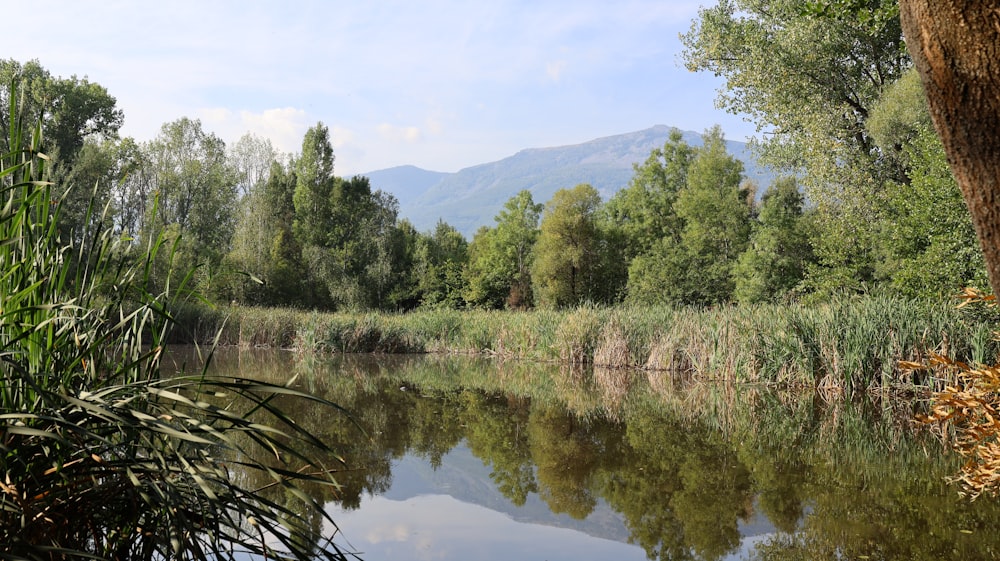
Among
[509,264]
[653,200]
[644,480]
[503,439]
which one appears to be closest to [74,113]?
[509,264]

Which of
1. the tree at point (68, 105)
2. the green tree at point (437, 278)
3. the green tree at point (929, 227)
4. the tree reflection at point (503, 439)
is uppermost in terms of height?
the tree at point (68, 105)

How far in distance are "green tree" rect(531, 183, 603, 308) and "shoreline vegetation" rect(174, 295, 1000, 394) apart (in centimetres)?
686

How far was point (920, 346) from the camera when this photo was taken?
943 cm

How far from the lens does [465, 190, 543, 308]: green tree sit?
1125 inches

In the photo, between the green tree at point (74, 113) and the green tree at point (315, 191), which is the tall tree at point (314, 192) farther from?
the green tree at point (74, 113)

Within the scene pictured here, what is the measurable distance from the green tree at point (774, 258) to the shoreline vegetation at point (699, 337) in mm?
7331

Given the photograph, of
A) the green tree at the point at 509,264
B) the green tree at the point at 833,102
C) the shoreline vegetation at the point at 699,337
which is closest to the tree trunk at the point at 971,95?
the shoreline vegetation at the point at 699,337

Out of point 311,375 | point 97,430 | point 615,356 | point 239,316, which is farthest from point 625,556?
point 239,316

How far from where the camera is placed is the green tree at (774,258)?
2111 cm

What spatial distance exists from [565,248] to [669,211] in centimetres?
563

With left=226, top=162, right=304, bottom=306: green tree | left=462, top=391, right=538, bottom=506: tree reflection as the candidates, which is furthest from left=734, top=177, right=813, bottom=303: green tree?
left=226, top=162, right=304, bottom=306: green tree

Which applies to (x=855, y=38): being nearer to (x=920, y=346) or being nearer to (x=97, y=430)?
(x=920, y=346)

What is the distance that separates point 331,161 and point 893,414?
25922mm

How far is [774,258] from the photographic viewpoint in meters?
21.1
